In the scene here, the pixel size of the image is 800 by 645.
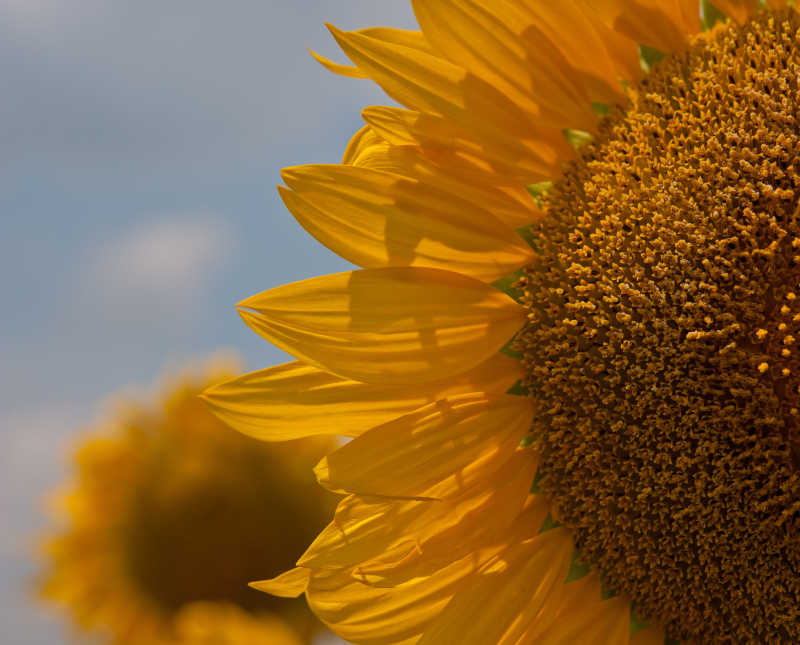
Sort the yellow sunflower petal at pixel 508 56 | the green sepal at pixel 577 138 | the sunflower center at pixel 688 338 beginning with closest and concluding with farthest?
the sunflower center at pixel 688 338
the yellow sunflower petal at pixel 508 56
the green sepal at pixel 577 138

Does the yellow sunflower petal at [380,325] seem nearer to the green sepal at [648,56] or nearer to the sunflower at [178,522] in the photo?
the green sepal at [648,56]

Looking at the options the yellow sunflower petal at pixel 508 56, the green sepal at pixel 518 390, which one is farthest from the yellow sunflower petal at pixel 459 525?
the yellow sunflower petal at pixel 508 56

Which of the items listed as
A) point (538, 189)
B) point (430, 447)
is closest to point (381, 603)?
point (430, 447)

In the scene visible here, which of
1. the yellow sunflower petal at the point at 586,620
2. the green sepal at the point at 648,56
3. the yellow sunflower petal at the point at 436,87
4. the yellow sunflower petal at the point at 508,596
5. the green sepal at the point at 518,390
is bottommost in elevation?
the yellow sunflower petal at the point at 586,620

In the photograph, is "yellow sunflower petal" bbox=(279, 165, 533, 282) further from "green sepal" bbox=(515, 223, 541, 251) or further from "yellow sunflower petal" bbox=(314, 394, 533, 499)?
"yellow sunflower petal" bbox=(314, 394, 533, 499)

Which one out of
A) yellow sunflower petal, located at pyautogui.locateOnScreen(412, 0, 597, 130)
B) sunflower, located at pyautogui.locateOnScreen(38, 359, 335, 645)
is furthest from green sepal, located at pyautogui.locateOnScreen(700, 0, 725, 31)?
sunflower, located at pyautogui.locateOnScreen(38, 359, 335, 645)

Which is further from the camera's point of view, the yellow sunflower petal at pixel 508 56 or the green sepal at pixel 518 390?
the green sepal at pixel 518 390

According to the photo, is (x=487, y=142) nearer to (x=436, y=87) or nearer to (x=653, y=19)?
(x=436, y=87)
